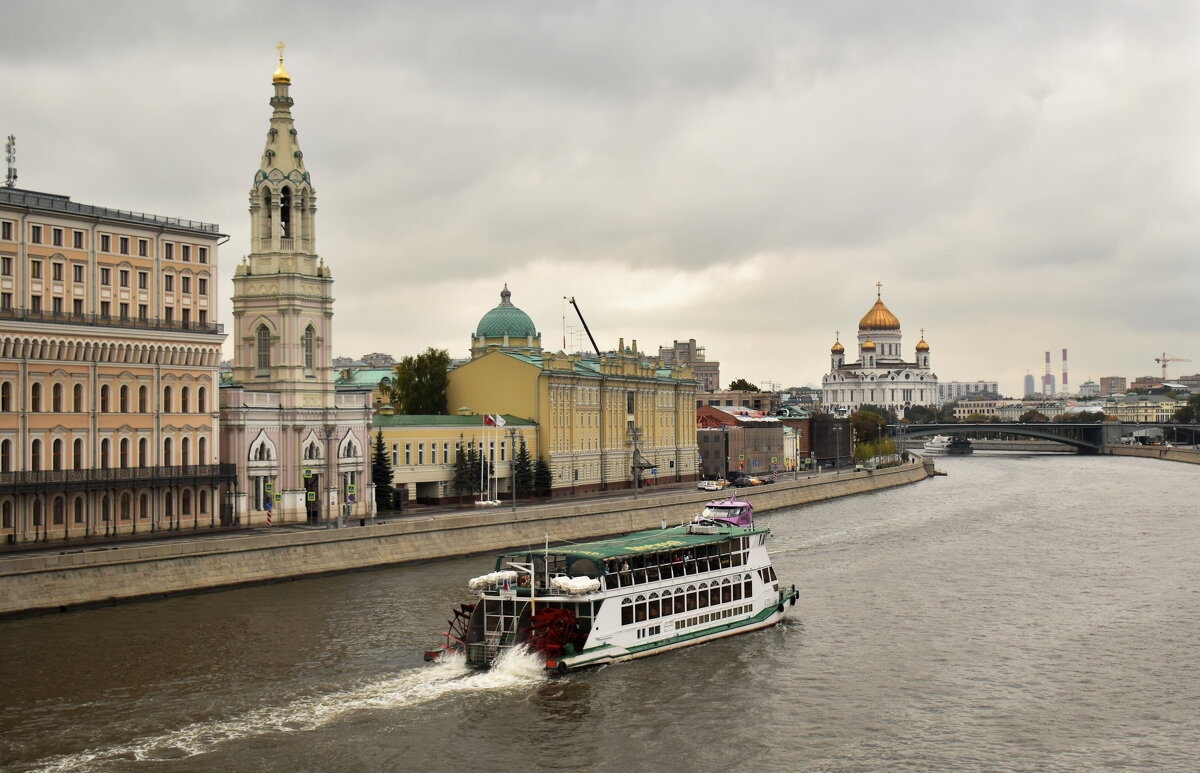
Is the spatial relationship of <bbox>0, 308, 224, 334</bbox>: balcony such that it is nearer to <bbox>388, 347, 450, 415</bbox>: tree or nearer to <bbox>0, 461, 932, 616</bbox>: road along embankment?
<bbox>0, 461, 932, 616</bbox>: road along embankment

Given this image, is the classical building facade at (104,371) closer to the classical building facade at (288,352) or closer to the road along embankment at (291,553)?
the classical building facade at (288,352)

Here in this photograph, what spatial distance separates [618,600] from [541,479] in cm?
5009

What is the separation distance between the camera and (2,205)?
57.0m

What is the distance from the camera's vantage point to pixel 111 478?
60656mm

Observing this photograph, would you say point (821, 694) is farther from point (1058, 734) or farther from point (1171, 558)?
point (1171, 558)

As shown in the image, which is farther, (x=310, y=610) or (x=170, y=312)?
(x=170, y=312)

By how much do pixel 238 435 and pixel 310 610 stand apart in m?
20.2

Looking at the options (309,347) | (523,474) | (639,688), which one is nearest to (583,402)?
(523,474)

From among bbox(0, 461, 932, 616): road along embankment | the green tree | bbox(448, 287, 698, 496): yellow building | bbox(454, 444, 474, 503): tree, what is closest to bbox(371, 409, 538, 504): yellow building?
bbox(454, 444, 474, 503): tree

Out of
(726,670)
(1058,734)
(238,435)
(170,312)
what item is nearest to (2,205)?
(170,312)

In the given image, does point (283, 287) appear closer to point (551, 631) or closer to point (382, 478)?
point (382, 478)

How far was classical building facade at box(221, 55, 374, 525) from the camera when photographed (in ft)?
229

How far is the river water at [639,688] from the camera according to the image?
3331cm

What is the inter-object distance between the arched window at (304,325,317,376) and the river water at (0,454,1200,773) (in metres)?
15.1
